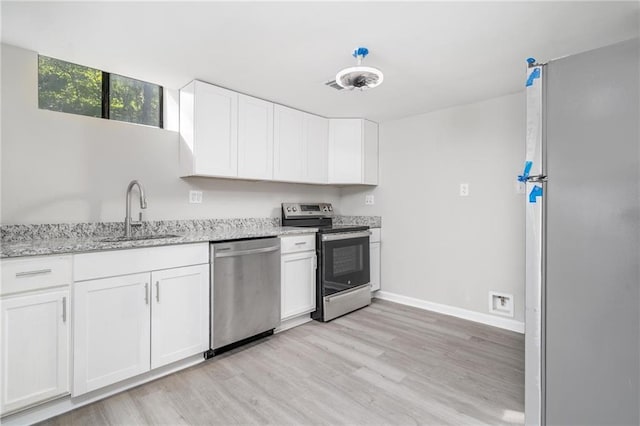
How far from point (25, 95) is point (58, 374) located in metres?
1.76

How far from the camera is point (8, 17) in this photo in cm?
167

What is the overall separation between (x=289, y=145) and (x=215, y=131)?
0.82m

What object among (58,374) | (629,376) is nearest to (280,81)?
(58,374)

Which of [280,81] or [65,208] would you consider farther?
[280,81]

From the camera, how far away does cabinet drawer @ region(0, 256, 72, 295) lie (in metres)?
1.48

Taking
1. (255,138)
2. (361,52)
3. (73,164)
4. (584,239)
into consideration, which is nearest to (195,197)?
(255,138)

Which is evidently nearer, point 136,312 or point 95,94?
point 136,312

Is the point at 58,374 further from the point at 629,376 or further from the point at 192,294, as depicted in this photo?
the point at 629,376

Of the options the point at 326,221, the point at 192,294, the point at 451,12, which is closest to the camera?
the point at 451,12

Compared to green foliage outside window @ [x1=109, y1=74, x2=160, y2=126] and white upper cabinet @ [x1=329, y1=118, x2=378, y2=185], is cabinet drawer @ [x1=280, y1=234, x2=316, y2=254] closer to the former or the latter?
white upper cabinet @ [x1=329, y1=118, x2=378, y2=185]

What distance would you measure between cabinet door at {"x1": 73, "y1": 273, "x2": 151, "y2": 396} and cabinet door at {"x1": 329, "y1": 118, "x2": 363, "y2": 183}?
2.32 meters

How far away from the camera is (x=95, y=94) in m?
2.34

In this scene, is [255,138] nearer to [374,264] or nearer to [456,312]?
[374,264]

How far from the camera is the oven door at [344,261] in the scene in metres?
3.02
